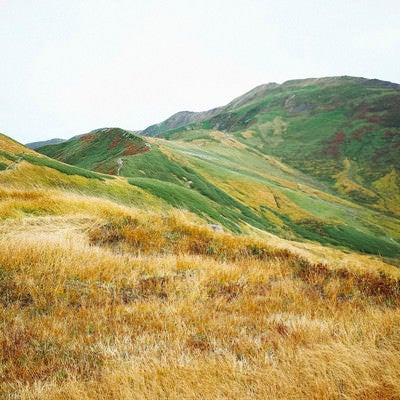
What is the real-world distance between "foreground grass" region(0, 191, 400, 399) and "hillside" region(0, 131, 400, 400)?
0.02 meters

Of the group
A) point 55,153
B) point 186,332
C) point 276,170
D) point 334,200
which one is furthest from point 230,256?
point 276,170

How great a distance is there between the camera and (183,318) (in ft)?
14.7

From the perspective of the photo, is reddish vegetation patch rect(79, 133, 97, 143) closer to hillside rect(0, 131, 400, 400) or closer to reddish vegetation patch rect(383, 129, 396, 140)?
hillside rect(0, 131, 400, 400)

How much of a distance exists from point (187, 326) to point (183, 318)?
18 centimetres

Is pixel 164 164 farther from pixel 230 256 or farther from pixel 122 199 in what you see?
pixel 230 256

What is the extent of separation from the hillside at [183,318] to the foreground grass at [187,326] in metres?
0.02

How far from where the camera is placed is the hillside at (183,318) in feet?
9.92

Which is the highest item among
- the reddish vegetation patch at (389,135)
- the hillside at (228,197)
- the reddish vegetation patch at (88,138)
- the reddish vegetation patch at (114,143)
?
the reddish vegetation patch at (389,135)

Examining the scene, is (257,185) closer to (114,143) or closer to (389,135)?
(114,143)

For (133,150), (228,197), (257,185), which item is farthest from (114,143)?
(257,185)

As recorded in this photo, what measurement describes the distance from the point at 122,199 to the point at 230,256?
23769 millimetres

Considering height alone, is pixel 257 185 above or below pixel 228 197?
above

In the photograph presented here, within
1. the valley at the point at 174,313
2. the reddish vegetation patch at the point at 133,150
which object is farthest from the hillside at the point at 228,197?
the valley at the point at 174,313

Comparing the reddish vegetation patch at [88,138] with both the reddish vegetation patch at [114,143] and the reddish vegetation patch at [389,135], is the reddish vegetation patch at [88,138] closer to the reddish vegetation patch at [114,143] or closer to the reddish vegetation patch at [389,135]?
the reddish vegetation patch at [114,143]
